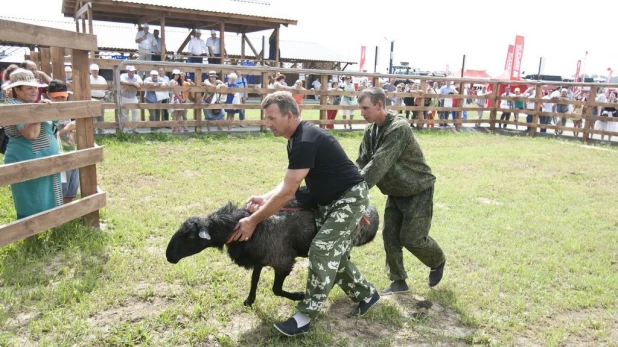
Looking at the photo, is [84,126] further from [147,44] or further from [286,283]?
[147,44]

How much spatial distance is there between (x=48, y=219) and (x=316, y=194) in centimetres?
288

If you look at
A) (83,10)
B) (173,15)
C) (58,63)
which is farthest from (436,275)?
(83,10)

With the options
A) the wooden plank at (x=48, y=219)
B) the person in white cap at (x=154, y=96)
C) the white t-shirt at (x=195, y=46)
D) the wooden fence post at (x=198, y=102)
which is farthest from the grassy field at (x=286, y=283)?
the white t-shirt at (x=195, y=46)

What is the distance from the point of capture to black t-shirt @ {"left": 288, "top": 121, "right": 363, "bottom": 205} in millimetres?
3328

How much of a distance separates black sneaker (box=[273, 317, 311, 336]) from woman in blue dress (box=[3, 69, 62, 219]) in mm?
3073

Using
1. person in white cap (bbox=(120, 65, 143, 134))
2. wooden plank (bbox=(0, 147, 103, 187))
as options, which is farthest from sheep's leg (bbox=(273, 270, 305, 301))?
person in white cap (bbox=(120, 65, 143, 134))

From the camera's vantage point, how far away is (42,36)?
451 centimetres

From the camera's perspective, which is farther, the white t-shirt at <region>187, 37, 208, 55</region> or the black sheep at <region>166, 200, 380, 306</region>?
the white t-shirt at <region>187, 37, 208, 55</region>

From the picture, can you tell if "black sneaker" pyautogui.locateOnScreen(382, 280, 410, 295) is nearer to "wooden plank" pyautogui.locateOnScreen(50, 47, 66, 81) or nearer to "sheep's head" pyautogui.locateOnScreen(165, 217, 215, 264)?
"sheep's head" pyautogui.locateOnScreen(165, 217, 215, 264)

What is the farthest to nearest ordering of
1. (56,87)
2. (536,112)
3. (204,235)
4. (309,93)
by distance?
(536,112)
(309,93)
(56,87)
(204,235)

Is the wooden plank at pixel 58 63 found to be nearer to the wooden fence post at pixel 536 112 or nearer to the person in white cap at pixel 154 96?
the person in white cap at pixel 154 96

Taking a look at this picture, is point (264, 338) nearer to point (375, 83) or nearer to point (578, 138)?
point (375, 83)

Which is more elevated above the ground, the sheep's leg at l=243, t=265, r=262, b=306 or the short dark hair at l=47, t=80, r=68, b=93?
the short dark hair at l=47, t=80, r=68, b=93

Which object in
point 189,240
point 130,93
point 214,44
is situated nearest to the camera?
point 189,240
